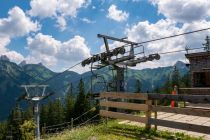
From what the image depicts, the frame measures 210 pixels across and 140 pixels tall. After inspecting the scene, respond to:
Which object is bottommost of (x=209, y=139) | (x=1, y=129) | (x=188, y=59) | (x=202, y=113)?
(x=1, y=129)

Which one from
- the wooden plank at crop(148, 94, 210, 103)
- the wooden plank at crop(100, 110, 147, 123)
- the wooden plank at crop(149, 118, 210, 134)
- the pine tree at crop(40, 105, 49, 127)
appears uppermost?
the wooden plank at crop(148, 94, 210, 103)

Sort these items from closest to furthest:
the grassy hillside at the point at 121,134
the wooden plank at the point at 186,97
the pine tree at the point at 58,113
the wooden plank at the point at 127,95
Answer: the wooden plank at the point at 186,97 < the grassy hillside at the point at 121,134 < the wooden plank at the point at 127,95 < the pine tree at the point at 58,113

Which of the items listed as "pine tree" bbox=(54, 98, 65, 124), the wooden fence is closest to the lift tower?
the wooden fence

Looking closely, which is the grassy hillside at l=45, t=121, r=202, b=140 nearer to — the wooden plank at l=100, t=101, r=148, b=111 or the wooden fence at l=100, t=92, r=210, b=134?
the wooden fence at l=100, t=92, r=210, b=134

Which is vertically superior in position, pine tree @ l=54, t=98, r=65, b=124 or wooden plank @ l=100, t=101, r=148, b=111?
wooden plank @ l=100, t=101, r=148, b=111

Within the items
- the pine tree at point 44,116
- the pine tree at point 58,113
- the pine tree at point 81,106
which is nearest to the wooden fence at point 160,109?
the pine tree at point 81,106

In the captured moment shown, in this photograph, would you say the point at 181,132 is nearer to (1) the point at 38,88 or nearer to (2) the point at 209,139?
(2) the point at 209,139

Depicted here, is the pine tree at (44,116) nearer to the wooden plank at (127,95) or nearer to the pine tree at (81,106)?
the pine tree at (81,106)

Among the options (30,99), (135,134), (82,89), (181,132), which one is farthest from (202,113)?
(82,89)

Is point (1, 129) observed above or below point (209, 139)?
below

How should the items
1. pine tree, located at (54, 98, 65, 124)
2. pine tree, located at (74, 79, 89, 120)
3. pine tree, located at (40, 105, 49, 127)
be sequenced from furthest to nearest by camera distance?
1. pine tree, located at (40, 105, 49, 127)
2. pine tree, located at (54, 98, 65, 124)
3. pine tree, located at (74, 79, 89, 120)

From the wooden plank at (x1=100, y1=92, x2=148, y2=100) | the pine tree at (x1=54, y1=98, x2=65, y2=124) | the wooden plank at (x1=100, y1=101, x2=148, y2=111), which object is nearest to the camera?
the wooden plank at (x1=100, y1=92, x2=148, y2=100)

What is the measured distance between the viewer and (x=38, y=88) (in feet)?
82.1

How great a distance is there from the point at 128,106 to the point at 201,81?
1973cm
